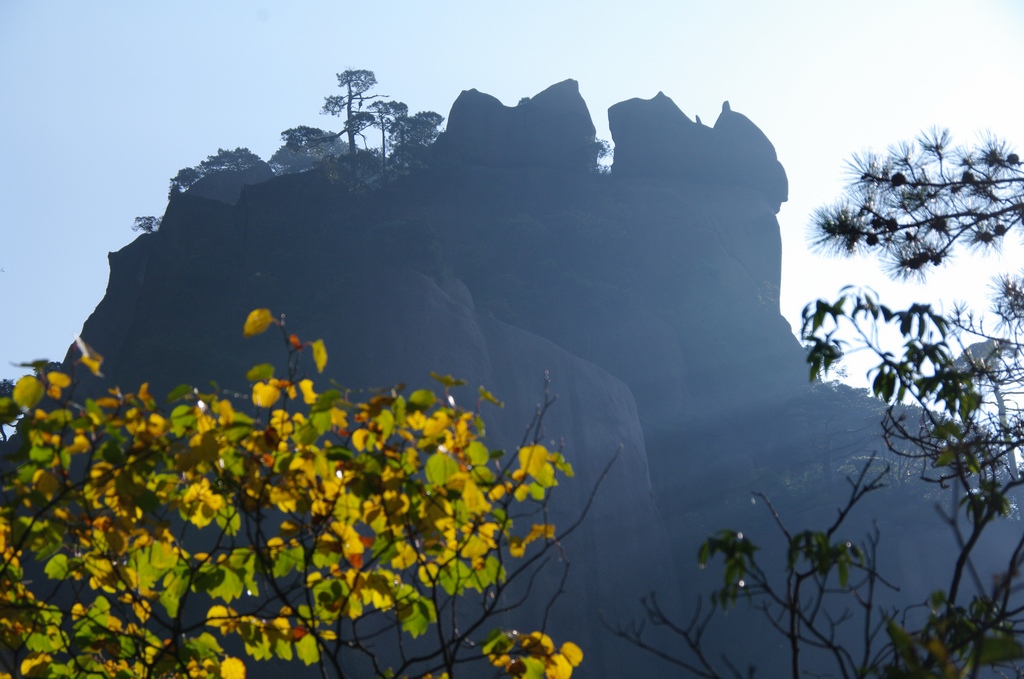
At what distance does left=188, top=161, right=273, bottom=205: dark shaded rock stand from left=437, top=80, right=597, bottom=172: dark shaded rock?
755 cm

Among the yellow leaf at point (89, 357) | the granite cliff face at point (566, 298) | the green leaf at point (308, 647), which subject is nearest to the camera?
the yellow leaf at point (89, 357)

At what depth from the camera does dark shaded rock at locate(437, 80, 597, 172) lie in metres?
33.8

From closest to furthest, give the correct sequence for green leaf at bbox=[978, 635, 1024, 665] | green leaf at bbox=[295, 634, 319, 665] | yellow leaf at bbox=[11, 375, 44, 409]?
green leaf at bbox=[978, 635, 1024, 665] → yellow leaf at bbox=[11, 375, 44, 409] → green leaf at bbox=[295, 634, 319, 665]

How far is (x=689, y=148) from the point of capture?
36.1 m

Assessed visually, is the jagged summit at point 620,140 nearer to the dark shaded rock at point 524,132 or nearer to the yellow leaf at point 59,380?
the dark shaded rock at point 524,132

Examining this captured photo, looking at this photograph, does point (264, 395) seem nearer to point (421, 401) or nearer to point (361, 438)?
point (361, 438)

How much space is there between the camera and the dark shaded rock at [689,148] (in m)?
35.3

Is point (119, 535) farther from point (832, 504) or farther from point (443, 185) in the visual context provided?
point (443, 185)

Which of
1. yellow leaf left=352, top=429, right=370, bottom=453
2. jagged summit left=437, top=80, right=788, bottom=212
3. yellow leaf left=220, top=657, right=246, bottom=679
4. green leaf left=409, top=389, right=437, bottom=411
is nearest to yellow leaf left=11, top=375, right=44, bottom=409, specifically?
yellow leaf left=352, top=429, right=370, bottom=453

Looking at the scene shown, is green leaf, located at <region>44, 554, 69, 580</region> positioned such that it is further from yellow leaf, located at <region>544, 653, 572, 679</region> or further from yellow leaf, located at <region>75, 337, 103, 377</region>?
yellow leaf, located at <region>544, 653, 572, 679</region>

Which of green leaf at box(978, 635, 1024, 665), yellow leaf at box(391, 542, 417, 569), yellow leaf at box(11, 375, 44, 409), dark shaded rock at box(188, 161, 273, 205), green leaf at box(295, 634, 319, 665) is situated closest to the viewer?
green leaf at box(978, 635, 1024, 665)

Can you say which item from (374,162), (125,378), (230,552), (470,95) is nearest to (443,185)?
(374,162)

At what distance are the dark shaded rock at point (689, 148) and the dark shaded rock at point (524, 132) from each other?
4.80 feet

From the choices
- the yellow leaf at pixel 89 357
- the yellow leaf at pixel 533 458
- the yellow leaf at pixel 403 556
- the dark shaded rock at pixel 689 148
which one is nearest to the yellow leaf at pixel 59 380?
the yellow leaf at pixel 89 357
